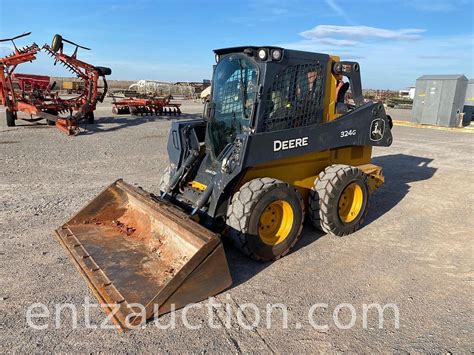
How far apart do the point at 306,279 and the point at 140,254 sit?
5.77 ft

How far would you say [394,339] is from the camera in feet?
10.2

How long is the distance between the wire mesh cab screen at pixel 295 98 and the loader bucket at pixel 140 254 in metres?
1.61

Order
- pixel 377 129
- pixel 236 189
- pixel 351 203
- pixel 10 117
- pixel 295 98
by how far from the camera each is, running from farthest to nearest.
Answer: pixel 10 117
pixel 377 129
pixel 351 203
pixel 295 98
pixel 236 189

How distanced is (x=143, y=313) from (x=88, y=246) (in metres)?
1.41

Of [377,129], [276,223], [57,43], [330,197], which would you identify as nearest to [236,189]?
[276,223]

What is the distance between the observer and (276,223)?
175 inches

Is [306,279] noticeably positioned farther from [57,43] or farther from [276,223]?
[57,43]

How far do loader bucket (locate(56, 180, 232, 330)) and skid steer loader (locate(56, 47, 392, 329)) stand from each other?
0.5 inches

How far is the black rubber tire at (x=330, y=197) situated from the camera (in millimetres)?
4773

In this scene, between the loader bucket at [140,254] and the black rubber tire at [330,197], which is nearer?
the loader bucket at [140,254]

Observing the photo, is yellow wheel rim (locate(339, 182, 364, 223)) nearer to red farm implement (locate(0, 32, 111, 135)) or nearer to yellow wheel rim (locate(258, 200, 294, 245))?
yellow wheel rim (locate(258, 200, 294, 245))

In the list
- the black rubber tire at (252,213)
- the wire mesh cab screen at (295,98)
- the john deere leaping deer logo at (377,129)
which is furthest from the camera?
the john deere leaping deer logo at (377,129)

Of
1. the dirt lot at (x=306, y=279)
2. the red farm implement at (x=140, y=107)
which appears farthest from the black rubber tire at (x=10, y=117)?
the dirt lot at (x=306, y=279)

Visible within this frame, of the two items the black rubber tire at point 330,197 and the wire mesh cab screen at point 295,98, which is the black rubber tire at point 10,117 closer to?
the wire mesh cab screen at point 295,98
